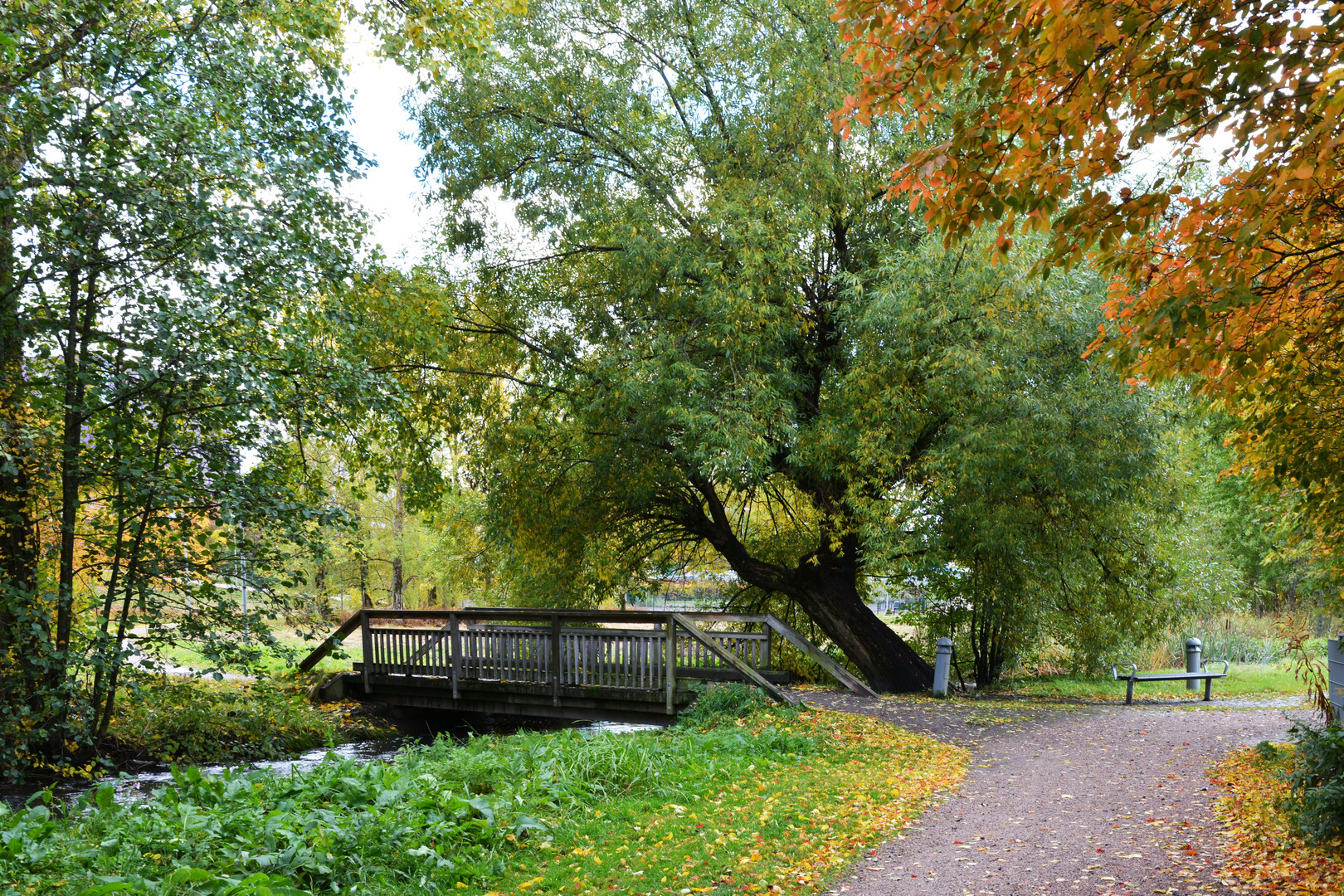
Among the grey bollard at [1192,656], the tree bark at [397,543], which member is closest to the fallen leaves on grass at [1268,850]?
the grey bollard at [1192,656]

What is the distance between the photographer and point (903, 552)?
517 inches

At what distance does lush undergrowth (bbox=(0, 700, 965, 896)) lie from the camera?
464 cm

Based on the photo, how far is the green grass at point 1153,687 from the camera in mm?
15008

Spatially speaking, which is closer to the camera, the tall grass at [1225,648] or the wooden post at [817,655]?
the wooden post at [817,655]

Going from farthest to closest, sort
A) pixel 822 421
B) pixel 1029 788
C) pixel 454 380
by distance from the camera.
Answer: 1. pixel 454 380
2. pixel 822 421
3. pixel 1029 788

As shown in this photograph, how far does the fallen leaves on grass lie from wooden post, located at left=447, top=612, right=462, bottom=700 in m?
9.80

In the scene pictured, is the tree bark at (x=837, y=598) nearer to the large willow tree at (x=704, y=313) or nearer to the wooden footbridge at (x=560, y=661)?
the large willow tree at (x=704, y=313)

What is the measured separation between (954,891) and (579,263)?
478 inches

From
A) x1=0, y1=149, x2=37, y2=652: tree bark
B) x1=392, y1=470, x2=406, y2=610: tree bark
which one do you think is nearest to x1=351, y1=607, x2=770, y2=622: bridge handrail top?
x1=0, y1=149, x2=37, y2=652: tree bark

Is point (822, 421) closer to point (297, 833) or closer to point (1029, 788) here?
point (1029, 788)

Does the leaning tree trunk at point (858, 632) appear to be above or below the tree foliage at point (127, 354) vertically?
below

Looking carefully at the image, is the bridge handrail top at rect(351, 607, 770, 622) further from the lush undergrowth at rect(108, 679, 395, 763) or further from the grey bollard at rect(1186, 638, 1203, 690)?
the grey bollard at rect(1186, 638, 1203, 690)

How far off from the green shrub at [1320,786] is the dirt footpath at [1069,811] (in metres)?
0.57

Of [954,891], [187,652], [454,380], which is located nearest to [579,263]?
[454,380]
